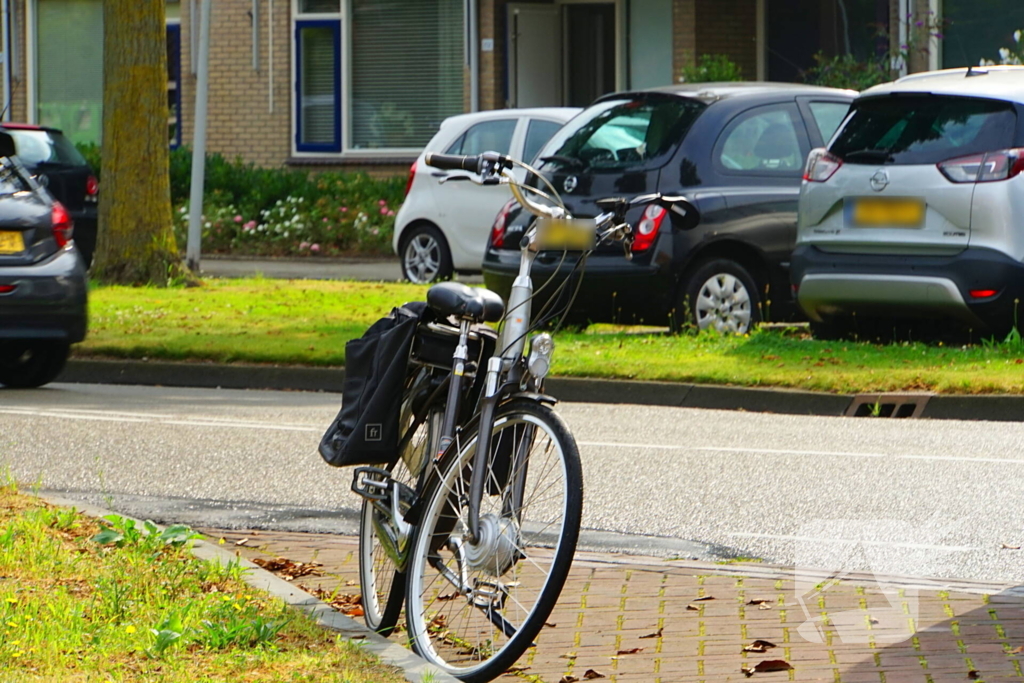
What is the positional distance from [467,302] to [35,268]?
642 cm

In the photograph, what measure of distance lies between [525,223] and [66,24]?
1746cm

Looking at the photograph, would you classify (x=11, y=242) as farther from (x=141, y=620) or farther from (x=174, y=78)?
(x=174, y=78)

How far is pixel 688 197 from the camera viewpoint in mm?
11664

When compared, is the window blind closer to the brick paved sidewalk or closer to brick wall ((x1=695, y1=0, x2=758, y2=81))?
brick wall ((x1=695, y1=0, x2=758, y2=81))

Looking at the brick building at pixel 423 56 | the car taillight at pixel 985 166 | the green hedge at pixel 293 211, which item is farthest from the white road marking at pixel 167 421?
the brick building at pixel 423 56

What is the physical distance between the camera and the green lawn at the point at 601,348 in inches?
397

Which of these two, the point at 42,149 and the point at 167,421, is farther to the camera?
the point at 42,149

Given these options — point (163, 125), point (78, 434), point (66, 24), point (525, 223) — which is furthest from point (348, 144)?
point (78, 434)

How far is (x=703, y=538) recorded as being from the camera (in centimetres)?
647

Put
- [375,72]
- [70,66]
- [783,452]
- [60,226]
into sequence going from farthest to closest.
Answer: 1. [70,66]
2. [375,72]
3. [60,226]
4. [783,452]

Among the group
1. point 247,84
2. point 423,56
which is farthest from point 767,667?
point 247,84

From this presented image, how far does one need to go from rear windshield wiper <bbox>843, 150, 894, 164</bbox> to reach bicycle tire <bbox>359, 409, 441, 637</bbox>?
20.9 feet

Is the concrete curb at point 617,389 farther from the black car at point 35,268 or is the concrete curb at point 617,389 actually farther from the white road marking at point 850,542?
the white road marking at point 850,542

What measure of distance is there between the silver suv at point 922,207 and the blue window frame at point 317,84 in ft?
50.0
